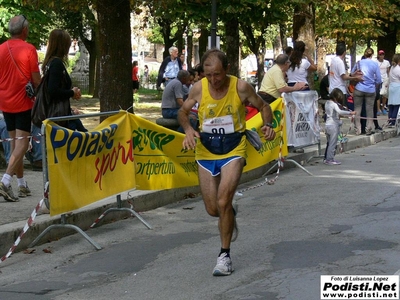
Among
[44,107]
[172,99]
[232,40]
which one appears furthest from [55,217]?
[232,40]

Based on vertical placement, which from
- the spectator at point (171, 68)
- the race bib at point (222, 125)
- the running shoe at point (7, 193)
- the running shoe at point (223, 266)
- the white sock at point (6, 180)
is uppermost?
the spectator at point (171, 68)

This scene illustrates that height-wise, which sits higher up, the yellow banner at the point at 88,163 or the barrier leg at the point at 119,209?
the yellow banner at the point at 88,163

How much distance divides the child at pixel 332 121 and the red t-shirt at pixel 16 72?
261 inches

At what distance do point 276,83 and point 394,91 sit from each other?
8141 mm

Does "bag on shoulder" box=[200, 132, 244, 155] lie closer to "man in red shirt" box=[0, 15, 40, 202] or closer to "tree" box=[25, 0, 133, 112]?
"man in red shirt" box=[0, 15, 40, 202]

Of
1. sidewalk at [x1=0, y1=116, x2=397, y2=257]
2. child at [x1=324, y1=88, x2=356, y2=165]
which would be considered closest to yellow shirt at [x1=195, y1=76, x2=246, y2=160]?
sidewalk at [x1=0, y1=116, x2=397, y2=257]

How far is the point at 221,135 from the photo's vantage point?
7445 millimetres

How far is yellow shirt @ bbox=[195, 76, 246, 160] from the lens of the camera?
744 cm

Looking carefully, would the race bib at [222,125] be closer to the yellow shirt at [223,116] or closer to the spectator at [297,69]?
the yellow shirt at [223,116]

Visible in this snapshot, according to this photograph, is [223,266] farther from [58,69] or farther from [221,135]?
[58,69]

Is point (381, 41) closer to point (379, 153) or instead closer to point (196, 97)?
point (379, 153)

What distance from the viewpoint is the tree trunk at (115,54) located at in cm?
1337

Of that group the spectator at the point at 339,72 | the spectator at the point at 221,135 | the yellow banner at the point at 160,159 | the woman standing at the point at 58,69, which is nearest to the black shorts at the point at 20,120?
the woman standing at the point at 58,69

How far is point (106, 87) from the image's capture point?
13.6 m
